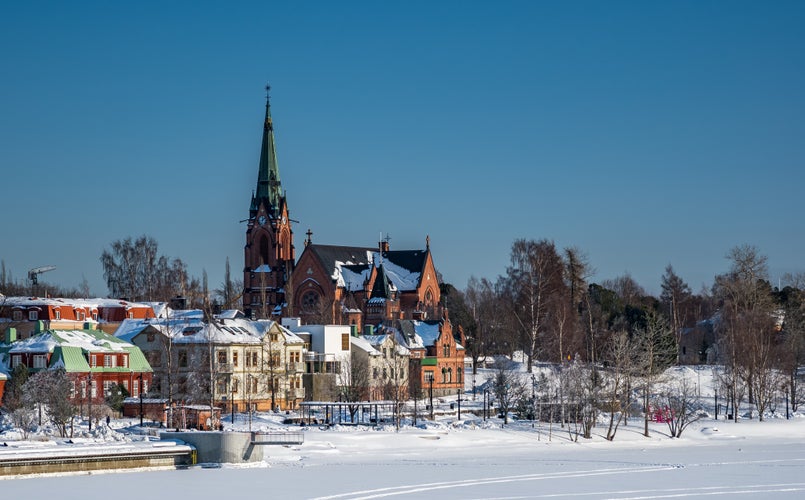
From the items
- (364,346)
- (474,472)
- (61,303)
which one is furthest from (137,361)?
(474,472)

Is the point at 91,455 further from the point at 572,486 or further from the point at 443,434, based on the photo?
the point at 443,434

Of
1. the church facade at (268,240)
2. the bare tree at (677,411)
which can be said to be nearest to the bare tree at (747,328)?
the bare tree at (677,411)

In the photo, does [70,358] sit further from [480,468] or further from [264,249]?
[264,249]

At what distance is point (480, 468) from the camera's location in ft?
161

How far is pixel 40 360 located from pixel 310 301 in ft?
151

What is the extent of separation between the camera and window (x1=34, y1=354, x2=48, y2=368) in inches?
2726

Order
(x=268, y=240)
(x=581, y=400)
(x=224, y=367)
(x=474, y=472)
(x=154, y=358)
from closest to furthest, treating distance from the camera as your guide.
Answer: (x=474, y=472) → (x=581, y=400) → (x=224, y=367) → (x=154, y=358) → (x=268, y=240)

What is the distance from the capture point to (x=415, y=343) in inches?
3755

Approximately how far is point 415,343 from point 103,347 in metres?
29.5

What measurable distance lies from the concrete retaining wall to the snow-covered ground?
2.52ft

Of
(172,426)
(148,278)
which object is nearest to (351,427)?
(172,426)

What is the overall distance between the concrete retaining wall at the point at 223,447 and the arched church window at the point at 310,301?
206ft

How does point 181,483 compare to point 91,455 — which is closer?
point 181,483

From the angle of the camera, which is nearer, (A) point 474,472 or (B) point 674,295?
(A) point 474,472
